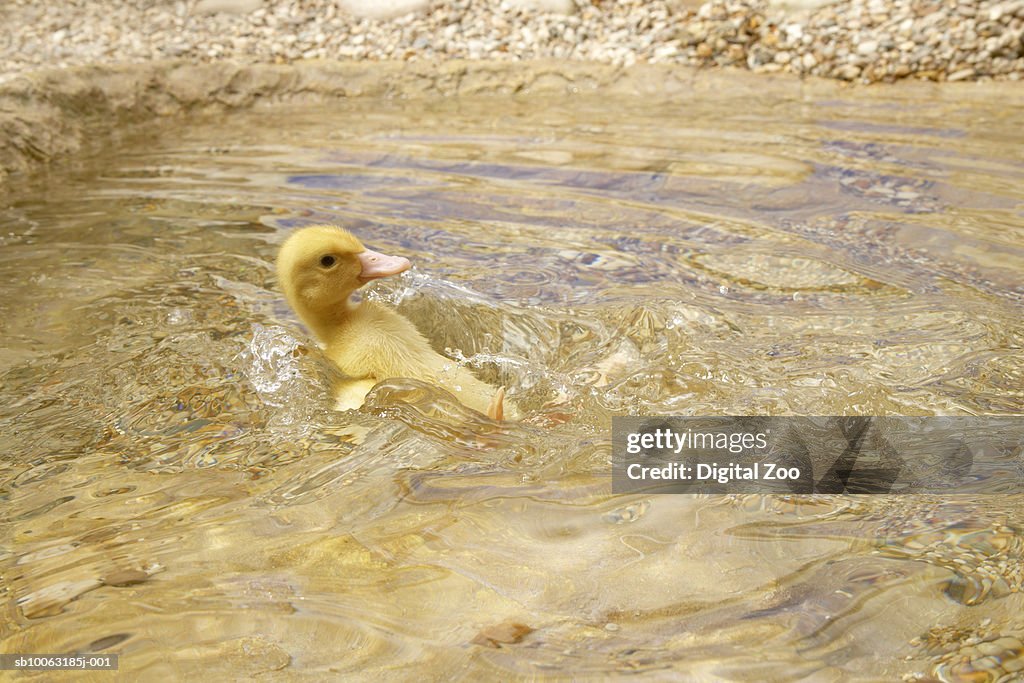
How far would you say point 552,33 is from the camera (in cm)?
759

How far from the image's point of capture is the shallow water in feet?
6.15

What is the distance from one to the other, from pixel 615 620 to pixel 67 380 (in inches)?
86.0

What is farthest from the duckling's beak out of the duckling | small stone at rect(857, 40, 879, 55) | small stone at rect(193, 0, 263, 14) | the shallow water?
small stone at rect(193, 0, 263, 14)

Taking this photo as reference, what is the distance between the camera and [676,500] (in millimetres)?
2293

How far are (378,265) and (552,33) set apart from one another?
5.12 meters

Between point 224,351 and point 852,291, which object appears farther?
point 852,291

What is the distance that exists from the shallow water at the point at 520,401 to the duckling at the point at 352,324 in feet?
0.39

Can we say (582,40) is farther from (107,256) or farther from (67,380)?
(67,380)

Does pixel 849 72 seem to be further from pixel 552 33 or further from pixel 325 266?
pixel 325 266

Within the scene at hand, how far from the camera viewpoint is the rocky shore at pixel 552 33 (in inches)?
260

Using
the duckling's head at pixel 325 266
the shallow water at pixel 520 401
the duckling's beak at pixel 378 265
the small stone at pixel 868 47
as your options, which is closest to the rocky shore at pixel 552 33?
the small stone at pixel 868 47

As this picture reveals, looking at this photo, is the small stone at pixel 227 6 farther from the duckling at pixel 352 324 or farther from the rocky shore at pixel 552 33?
the duckling at pixel 352 324

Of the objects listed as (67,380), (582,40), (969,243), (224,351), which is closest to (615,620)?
(224,351)

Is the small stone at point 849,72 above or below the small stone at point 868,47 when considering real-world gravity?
below
